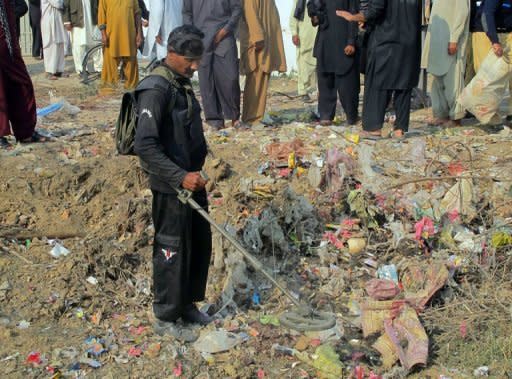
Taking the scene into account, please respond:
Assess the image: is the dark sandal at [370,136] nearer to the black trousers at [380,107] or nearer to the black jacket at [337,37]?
the black trousers at [380,107]

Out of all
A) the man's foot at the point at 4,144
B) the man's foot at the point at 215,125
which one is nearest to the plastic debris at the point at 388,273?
the man's foot at the point at 215,125

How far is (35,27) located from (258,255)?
10694mm

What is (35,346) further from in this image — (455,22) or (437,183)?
(455,22)

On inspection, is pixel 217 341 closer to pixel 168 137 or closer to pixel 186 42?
pixel 168 137

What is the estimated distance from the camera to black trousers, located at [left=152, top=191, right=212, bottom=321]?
379 centimetres

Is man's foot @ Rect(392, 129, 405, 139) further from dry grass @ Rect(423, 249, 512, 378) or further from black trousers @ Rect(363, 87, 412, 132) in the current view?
dry grass @ Rect(423, 249, 512, 378)

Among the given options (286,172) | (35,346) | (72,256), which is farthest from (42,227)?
(286,172)

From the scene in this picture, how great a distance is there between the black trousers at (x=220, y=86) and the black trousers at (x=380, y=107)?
4.34 feet

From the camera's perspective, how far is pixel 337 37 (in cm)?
746

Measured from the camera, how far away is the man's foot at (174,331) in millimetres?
3990

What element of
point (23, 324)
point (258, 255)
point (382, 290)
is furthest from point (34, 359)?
point (382, 290)

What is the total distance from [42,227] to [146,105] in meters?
2.04

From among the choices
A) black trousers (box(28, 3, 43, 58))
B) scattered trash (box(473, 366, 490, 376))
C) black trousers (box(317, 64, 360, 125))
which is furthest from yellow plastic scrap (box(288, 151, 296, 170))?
black trousers (box(28, 3, 43, 58))

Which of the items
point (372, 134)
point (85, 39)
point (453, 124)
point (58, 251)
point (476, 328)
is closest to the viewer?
point (476, 328)
